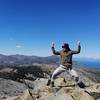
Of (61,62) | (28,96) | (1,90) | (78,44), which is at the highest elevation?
(78,44)

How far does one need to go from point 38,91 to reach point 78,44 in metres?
7.92

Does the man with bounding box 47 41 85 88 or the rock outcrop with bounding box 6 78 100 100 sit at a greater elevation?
the man with bounding box 47 41 85 88

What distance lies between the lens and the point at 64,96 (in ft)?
75.9

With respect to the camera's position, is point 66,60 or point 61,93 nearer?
point 61,93

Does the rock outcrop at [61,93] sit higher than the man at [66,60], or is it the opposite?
the man at [66,60]

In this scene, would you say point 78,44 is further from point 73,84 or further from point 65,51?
point 73,84

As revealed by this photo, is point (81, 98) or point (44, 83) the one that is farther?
point (44, 83)

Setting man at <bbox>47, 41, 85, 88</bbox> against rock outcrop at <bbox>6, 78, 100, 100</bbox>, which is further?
man at <bbox>47, 41, 85, 88</bbox>

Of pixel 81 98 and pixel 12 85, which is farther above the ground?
pixel 81 98

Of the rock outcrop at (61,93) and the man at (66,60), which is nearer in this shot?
the rock outcrop at (61,93)

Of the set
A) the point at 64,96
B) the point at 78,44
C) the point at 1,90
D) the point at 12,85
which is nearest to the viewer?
the point at 64,96

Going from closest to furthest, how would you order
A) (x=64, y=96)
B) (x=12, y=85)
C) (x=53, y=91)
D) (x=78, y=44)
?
(x=64, y=96)
(x=78, y=44)
(x=53, y=91)
(x=12, y=85)

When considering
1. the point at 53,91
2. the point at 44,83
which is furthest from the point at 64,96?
the point at 44,83

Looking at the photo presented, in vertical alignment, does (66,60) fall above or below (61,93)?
above
